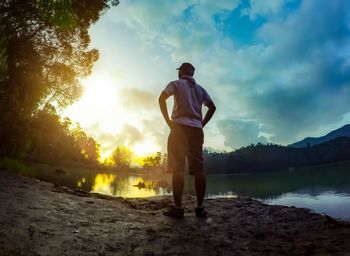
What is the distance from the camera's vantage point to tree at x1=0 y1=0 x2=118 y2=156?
632 inches

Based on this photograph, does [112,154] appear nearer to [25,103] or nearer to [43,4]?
[25,103]

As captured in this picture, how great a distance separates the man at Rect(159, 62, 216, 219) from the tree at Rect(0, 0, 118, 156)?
32.6 feet

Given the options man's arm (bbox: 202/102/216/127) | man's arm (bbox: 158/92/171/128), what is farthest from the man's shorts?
man's arm (bbox: 202/102/216/127)

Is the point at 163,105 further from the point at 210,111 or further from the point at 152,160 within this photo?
the point at 152,160

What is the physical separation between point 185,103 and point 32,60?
645 inches

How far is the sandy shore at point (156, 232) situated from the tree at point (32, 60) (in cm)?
1132

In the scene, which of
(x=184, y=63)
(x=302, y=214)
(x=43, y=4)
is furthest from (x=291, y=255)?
(x=43, y=4)

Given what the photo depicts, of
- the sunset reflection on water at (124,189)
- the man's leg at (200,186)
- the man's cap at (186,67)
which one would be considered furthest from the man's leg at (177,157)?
the sunset reflection on water at (124,189)

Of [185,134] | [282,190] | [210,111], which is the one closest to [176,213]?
[185,134]

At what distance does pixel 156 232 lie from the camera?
3.87 m

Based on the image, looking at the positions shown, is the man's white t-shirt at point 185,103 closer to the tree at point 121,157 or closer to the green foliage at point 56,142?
the green foliage at point 56,142

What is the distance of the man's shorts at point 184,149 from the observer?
5406mm

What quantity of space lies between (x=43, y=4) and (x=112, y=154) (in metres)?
167

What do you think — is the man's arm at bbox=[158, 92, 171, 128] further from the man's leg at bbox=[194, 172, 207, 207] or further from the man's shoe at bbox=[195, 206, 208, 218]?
the man's shoe at bbox=[195, 206, 208, 218]
